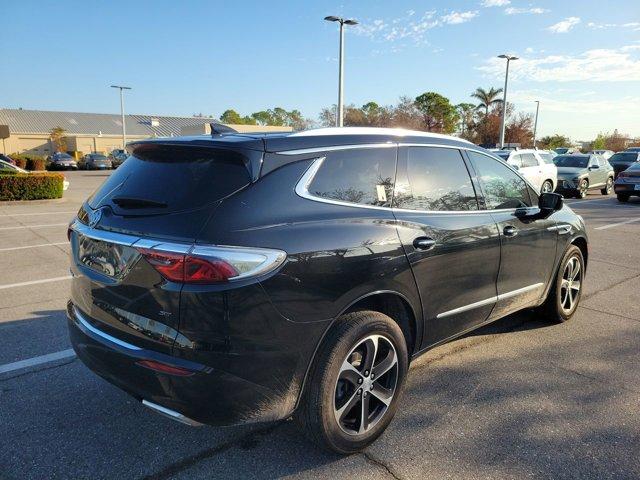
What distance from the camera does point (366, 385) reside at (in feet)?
9.00

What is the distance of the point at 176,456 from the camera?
2678mm

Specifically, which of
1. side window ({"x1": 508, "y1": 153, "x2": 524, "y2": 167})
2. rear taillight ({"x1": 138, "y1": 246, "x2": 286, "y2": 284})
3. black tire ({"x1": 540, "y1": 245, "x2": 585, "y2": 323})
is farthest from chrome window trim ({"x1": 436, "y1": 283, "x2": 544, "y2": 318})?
side window ({"x1": 508, "y1": 153, "x2": 524, "y2": 167})

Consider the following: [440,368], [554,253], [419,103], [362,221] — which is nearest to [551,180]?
[554,253]

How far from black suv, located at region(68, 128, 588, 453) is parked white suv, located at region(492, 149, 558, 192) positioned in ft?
45.1

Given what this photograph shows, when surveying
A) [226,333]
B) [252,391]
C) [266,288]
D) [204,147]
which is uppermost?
[204,147]

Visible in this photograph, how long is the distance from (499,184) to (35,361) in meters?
3.95

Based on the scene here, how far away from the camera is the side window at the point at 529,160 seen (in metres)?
16.2

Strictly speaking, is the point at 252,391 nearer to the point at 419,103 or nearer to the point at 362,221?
the point at 362,221

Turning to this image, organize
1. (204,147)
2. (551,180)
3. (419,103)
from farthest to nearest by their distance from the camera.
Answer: (419,103)
(551,180)
(204,147)

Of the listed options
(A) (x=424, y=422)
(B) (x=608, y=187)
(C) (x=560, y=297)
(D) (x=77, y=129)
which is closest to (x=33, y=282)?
(A) (x=424, y=422)

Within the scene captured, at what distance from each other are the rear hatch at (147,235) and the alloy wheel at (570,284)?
146 inches

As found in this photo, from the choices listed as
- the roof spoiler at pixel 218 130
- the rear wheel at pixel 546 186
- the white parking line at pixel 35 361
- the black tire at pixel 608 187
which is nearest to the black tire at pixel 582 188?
the rear wheel at pixel 546 186

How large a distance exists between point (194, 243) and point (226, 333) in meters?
0.43

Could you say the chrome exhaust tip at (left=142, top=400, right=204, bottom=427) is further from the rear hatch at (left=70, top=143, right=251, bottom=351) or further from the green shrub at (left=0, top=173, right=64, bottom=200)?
the green shrub at (left=0, top=173, right=64, bottom=200)
